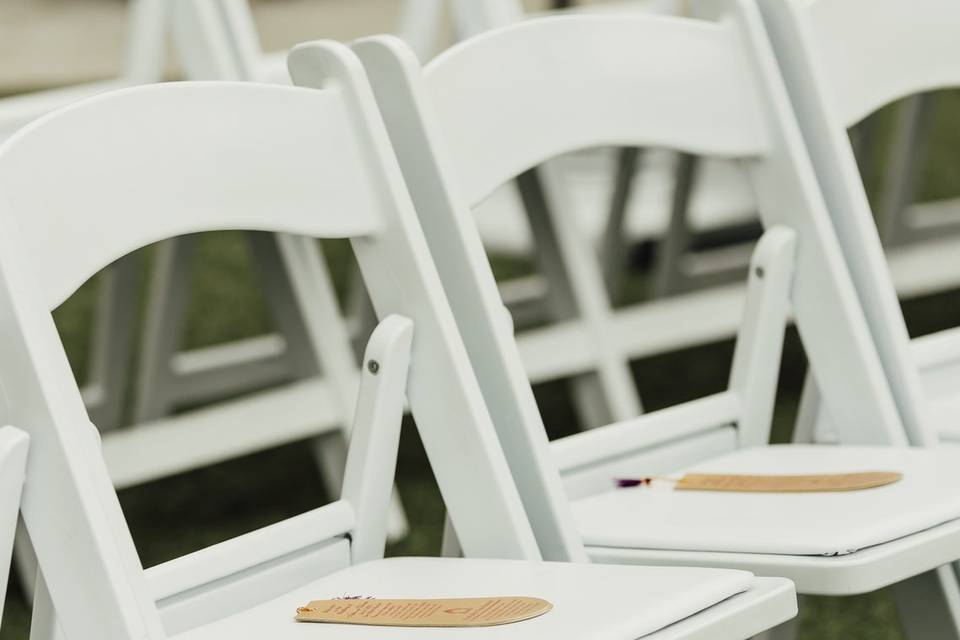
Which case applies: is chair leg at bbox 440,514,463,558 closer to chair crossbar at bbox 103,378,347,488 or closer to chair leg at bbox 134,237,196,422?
chair crossbar at bbox 103,378,347,488

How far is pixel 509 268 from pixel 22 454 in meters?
2.95

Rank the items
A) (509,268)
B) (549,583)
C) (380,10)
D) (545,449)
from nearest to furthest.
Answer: (549,583) < (545,449) < (380,10) < (509,268)

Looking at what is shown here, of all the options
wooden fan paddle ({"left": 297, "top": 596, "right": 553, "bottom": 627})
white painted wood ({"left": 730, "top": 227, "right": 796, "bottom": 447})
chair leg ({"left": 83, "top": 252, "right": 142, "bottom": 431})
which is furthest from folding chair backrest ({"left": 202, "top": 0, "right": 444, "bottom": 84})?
wooden fan paddle ({"left": 297, "top": 596, "right": 553, "bottom": 627})

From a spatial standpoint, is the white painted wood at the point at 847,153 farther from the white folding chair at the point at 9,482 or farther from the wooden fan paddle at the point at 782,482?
the white folding chair at the point at 9,482

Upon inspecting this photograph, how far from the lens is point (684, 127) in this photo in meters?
1.35

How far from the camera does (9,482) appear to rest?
892 millimetres

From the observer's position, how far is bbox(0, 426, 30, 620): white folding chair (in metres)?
0.89

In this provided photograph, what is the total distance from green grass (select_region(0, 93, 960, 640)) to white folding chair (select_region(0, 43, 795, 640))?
0.59 m

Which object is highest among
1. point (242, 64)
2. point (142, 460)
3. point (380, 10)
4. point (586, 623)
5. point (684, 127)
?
point (380, 10)

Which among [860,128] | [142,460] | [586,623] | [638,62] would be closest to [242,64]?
[142,460]

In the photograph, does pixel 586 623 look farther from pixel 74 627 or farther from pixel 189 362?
pixel 189 362

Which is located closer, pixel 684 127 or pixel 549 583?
pixel 549 583

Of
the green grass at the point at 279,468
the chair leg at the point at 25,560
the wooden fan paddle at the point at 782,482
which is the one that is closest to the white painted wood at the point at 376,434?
the wooden fan paddle at the point at 782,482

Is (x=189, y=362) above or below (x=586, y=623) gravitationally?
above
